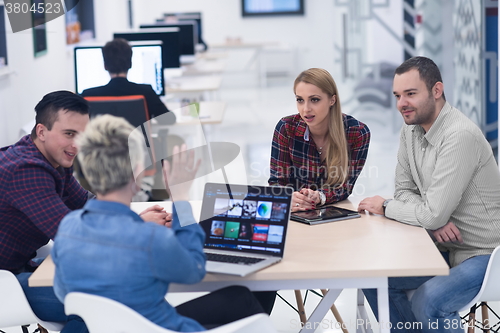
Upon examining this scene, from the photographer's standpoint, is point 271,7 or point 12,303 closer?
point 12,303

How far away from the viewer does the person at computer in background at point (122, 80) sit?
4164mm

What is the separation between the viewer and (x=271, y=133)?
7.73 m

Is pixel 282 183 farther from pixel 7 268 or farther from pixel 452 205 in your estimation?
pixel 7 268

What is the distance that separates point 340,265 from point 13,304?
42.7 inches

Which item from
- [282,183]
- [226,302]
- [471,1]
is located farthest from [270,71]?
[226,302]

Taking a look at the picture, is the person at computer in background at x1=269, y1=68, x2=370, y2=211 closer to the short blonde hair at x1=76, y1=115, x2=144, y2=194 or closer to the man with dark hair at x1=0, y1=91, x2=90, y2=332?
the man with dark hair at x1=0, y1=91, x2=90, y2=332

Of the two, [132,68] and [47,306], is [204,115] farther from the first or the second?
[47,306]

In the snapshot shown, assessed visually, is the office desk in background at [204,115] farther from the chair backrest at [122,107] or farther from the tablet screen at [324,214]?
the tablet screen at [324,214]

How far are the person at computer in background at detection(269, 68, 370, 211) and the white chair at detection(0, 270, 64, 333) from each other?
1171mm

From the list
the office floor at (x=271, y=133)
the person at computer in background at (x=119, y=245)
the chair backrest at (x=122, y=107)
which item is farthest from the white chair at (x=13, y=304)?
the chair backrest at (x=122, y=107)

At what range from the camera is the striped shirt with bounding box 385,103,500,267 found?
7.09 ft

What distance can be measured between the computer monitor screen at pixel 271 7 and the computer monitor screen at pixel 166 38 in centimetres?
708

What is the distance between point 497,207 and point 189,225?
1226 millimetres

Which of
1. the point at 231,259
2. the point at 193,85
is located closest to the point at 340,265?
the point at 231,259
